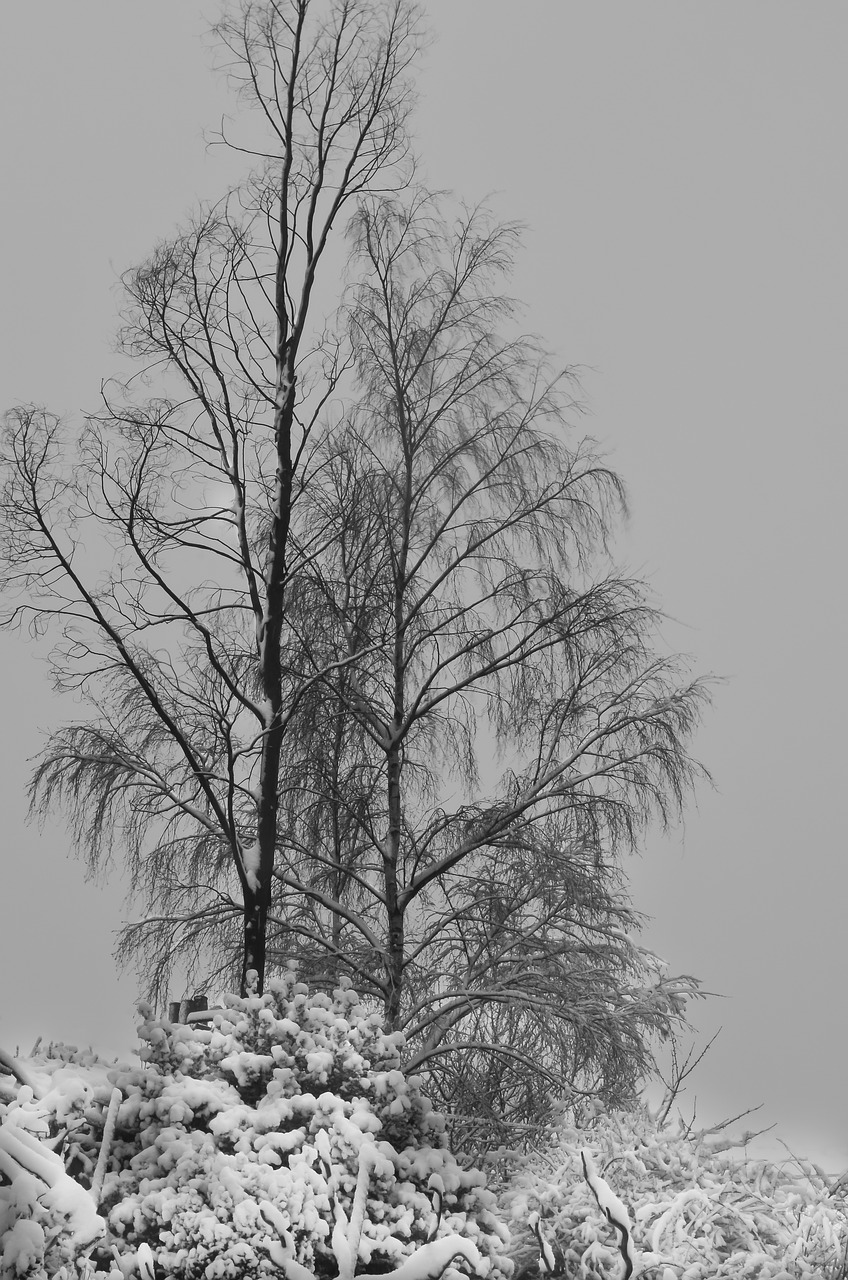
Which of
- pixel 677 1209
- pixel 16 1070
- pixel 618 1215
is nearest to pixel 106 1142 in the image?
pixel 16 1070

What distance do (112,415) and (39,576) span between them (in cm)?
146

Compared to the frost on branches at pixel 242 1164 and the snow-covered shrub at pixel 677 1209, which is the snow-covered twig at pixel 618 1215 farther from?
the frost on branches at pixel 242 1164

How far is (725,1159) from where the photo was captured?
6895 mm

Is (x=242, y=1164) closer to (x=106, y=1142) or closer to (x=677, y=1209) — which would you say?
(x=106, y=1142)

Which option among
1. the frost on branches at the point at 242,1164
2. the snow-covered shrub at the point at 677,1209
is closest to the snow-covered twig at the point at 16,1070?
the frost on branches at the point at 242,1164

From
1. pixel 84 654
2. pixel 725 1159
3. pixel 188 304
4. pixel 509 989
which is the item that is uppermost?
pixel 188 304

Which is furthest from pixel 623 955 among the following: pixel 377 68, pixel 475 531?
pixel 377 68

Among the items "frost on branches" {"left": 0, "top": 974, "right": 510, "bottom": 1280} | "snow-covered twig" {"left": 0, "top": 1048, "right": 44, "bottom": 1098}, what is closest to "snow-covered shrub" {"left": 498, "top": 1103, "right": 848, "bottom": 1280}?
"frost on branches" {"left": 0, "top": 974, "right": 510, "bottom": 1280}

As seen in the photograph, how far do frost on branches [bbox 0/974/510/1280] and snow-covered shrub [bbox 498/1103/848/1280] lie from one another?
736mm

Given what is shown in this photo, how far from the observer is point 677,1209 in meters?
6.42

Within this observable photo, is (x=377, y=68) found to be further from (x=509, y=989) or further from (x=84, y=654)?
(x=509, y=989)

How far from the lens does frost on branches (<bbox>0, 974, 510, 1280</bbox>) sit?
472cm

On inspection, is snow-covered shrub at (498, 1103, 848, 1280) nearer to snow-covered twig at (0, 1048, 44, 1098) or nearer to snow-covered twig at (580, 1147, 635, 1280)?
snow-covered twig at (580, 1147, 635, 1280)

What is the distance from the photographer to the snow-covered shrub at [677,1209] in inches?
246
